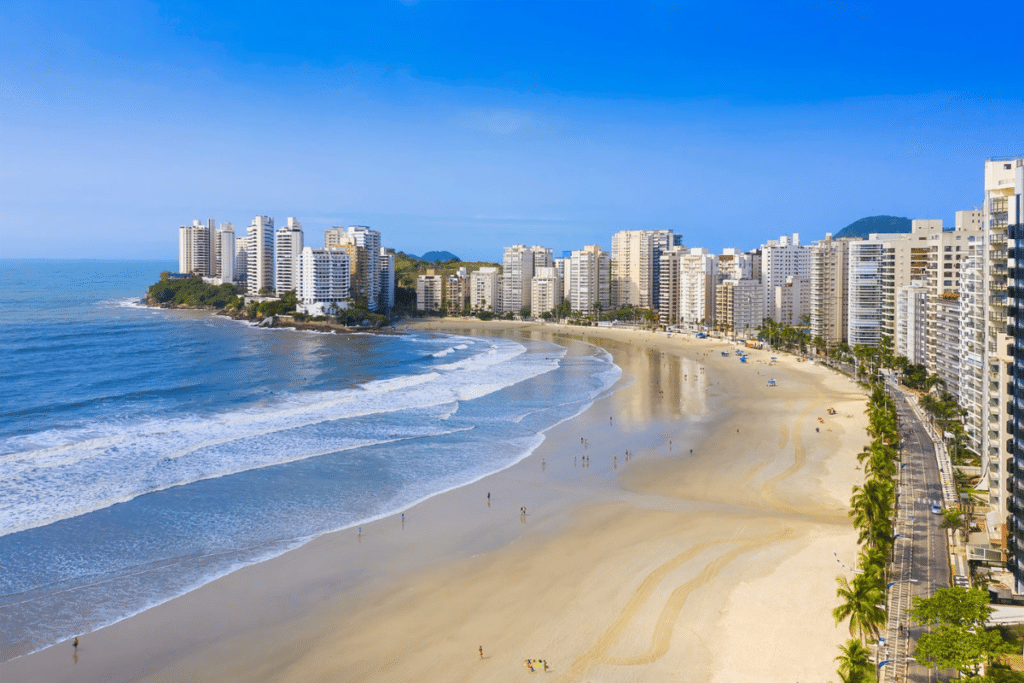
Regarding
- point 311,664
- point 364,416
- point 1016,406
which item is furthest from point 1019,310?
point 364,416

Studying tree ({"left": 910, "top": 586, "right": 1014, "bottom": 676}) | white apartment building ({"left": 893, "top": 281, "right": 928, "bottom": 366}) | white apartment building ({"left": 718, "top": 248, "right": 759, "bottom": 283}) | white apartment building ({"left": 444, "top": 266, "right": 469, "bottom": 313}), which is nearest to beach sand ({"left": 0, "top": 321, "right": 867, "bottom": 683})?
tree ({"left": 910, "top": 586, "right": 1014, "bottom": 676})

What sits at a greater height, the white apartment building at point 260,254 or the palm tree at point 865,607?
the white apartment building at point 260,254

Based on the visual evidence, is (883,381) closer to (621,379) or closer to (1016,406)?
(621,379)

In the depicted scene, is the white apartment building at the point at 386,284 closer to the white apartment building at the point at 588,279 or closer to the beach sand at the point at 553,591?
the white apartment building at the point at 588,279

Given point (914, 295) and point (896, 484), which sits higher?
point (914, 295)

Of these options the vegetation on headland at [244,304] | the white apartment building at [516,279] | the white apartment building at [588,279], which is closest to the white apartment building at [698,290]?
the white apartment building at [588,279]

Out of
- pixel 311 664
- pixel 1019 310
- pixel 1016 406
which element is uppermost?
pixel 1019 310

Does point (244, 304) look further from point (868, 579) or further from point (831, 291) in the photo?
point (868, 579)

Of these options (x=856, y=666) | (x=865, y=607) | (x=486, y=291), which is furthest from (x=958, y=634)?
(x=486, y=291)
